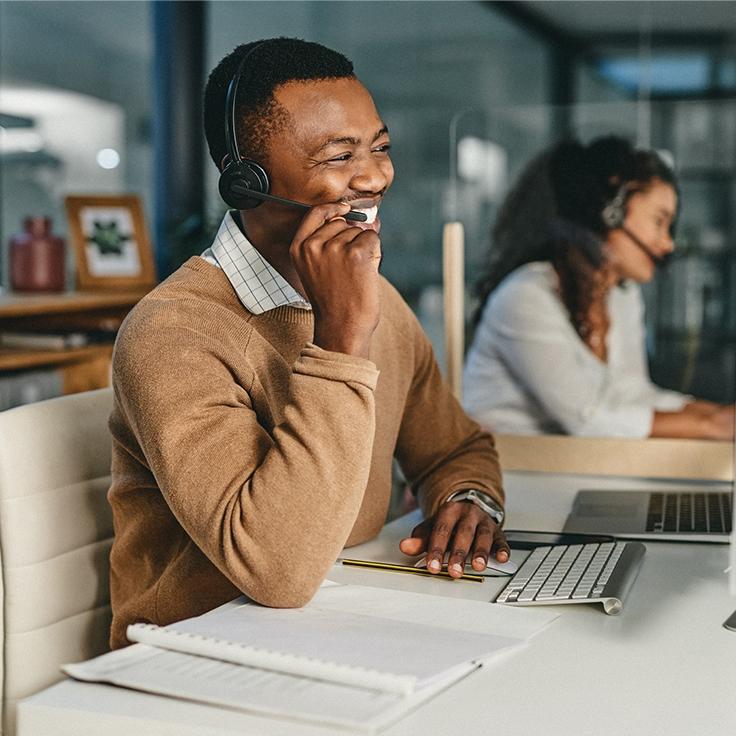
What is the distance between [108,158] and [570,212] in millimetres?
2595

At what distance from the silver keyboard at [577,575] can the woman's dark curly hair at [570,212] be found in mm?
905

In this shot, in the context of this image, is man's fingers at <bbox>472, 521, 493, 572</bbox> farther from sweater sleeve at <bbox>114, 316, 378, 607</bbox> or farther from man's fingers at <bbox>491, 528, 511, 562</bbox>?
sweater sleeve at <bbox>114, 316, 378, 607</bbox>

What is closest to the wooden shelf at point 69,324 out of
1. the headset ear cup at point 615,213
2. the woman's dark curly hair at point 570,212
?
the woman's dark curly hair at point 570,212

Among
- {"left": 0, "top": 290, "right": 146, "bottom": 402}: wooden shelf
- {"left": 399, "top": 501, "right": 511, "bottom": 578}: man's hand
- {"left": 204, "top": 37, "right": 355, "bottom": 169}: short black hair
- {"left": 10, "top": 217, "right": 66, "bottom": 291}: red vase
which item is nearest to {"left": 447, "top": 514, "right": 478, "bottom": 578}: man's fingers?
{"left": 399, "top": 501, "right": 511, "bottom": 578}: man's hand

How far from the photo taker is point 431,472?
1.62m

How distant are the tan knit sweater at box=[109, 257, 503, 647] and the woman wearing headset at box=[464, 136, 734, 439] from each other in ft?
2.90

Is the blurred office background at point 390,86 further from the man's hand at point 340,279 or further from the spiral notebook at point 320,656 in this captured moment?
the spiral notebook at point 320,656

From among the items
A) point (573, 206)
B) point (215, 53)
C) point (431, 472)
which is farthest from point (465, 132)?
point (215, 53)

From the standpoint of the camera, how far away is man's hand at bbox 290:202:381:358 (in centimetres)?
115

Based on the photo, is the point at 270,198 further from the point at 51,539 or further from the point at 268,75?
the point at 51,539

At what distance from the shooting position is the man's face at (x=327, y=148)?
1.26 meters

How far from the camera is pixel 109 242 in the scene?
3.88 meters

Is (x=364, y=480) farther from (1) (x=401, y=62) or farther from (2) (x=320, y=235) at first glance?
(1) (x=401, y=62)

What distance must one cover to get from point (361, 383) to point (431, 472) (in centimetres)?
53
